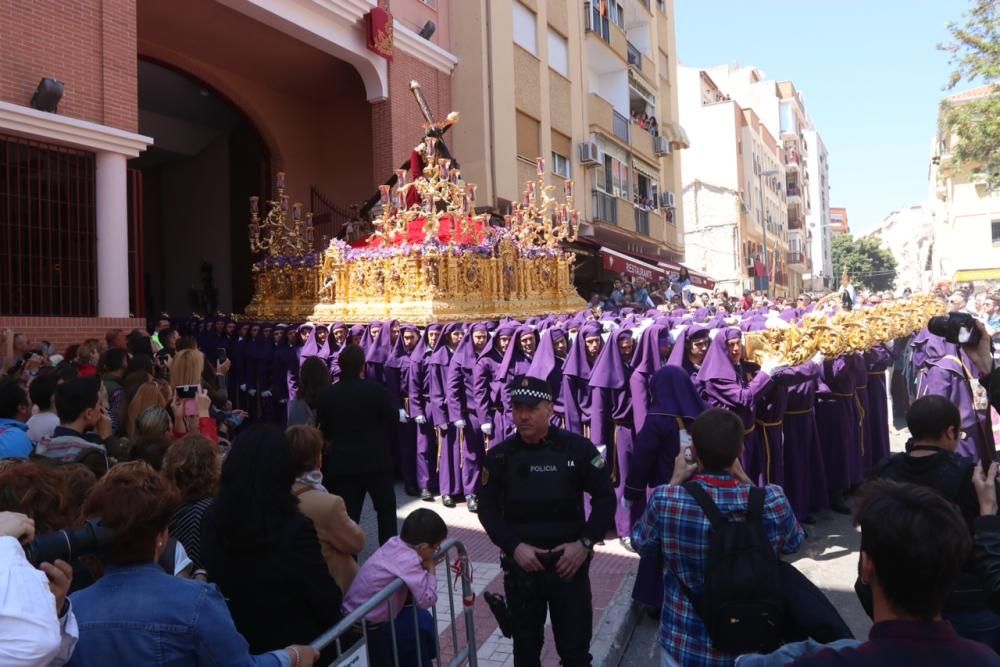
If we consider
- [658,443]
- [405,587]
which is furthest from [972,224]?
[405,587]

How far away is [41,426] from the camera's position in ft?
14.6

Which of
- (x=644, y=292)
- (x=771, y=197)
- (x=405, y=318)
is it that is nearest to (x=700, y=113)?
(x=771, y=197)

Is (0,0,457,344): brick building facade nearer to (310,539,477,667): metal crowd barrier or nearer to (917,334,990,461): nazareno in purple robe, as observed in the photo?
(310,539,477,667): metal crowd barrier

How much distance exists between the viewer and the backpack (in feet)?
8.07

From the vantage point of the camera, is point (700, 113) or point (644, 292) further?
point (700, 113)

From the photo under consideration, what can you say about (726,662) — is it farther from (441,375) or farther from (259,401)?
(259,401)

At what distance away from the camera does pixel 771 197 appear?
53.7 m

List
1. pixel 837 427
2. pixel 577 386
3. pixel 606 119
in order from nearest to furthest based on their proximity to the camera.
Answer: pixel 577 386 → pixel 837 427 → pixel 606 119

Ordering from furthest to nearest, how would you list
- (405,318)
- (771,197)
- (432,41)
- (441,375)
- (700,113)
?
(771,197)
(700,113)
(432,41)
(405,318)
(441,375)

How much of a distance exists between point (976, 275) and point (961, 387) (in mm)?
39171

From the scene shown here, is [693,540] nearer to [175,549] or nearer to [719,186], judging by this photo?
[175,549]

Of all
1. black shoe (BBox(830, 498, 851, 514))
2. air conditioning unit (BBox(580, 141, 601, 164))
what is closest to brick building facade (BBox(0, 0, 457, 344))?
air conditioning unit (BBox(580, 141, 601, 164))

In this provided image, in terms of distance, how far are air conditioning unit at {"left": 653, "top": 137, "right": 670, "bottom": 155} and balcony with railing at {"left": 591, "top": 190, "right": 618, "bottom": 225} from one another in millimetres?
5450

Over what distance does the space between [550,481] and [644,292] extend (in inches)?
698
